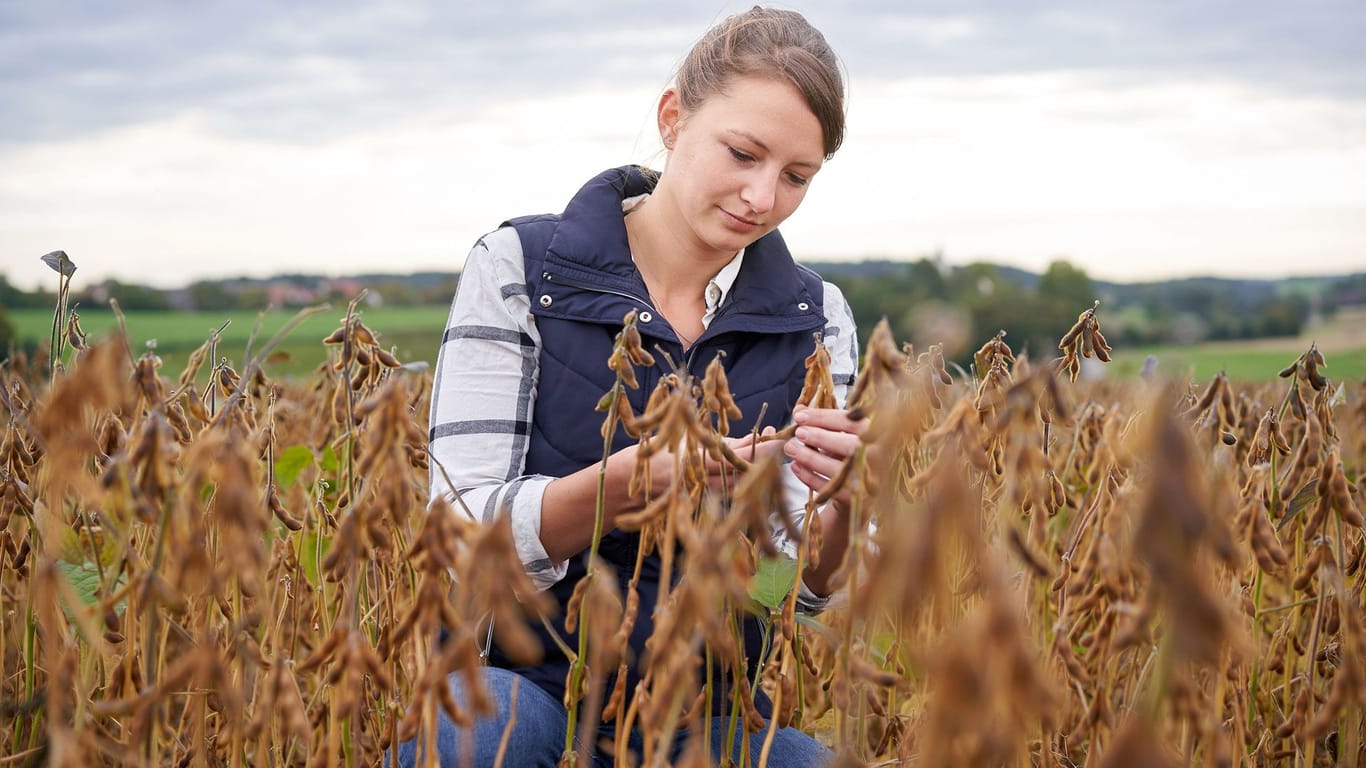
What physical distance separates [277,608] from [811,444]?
1136 mm

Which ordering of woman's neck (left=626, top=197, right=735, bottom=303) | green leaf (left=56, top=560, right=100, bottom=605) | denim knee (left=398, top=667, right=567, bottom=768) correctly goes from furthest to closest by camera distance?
woman's neck (left=626, top=197, right=735, bottom=303)
denim knee (left=398, top=667, right=567, bottom=768)
green leaf (left=56, top=560, right=100, bottom=605)

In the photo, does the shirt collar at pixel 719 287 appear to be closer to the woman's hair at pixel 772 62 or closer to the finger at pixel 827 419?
the woman's hair at pixel 772 62

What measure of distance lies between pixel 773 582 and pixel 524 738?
691 mm

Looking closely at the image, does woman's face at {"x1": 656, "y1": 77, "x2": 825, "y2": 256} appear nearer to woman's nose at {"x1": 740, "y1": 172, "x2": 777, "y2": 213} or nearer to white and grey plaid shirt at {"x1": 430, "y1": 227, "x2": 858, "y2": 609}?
woman's nose at {"x1": 740, "y1": 172, "x2": 777, "y2": 213}

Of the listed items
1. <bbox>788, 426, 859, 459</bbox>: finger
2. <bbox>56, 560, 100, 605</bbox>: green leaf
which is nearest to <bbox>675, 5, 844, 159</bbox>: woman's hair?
<bbox>788, 426, 859, 459</bbox>: finger

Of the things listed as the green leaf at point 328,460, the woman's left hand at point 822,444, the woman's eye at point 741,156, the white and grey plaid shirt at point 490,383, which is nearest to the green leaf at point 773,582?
the woman's left hand at point 822,444

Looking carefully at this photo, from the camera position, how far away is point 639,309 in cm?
251

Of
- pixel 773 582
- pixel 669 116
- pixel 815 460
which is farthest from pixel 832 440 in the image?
pixel 669 116

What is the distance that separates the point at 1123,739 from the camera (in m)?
0.70

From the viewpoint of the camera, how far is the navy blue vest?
98.1 inches

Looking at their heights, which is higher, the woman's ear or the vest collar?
the woman's ear

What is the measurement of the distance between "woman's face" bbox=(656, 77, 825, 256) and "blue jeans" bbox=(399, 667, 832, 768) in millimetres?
1008

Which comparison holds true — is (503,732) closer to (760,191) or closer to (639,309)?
(639,309)

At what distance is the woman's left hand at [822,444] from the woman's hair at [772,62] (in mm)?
968
